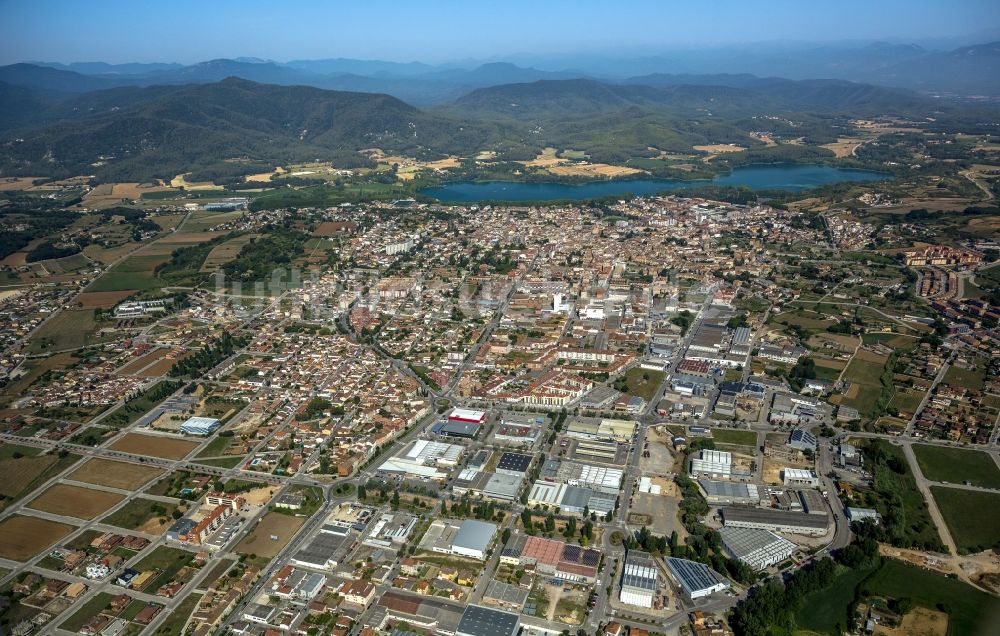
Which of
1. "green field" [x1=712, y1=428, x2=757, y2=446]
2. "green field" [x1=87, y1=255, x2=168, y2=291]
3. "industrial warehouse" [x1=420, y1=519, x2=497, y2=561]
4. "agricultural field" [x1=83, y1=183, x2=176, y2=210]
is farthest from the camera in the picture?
"agricultural field" [x1=83, y1=183, x2=176, y2=210]

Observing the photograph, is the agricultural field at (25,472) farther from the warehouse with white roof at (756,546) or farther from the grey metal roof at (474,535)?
the warehouse with white roof at (756,546)

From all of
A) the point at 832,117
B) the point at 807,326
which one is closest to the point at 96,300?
the point at 807,326

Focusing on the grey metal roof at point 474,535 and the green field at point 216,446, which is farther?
the green field at point 216,446

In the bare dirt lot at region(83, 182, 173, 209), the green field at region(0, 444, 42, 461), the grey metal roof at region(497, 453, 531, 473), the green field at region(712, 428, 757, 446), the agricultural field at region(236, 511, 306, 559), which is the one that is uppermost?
the agricultural field at region(236, 511, 306, 559)

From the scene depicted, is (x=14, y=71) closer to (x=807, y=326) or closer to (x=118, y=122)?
(x=118, y=122)

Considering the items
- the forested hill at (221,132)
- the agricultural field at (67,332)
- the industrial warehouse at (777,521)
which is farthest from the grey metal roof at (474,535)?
the forested hill at (221,132)

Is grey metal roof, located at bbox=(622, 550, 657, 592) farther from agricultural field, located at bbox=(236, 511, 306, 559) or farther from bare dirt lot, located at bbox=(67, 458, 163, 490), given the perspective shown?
bare dirt lot, located at bbox=(67, 458, 163, 490)

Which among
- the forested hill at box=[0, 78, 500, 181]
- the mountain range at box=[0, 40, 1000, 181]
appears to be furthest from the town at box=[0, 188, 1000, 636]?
the mountain range at box=[0, 40, 1000, 181]
